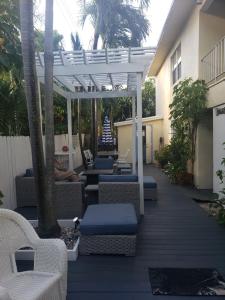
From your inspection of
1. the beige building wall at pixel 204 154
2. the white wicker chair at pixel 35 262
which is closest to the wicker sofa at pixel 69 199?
the white wicker chair at pixel 35 262

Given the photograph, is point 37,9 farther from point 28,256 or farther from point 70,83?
point 28,256

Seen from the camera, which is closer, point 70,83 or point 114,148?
point 70,83

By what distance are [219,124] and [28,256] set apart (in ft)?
18.8

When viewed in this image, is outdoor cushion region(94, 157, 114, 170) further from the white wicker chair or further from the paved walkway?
the white wicker chair

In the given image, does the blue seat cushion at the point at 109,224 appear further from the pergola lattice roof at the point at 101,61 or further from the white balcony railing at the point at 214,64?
the white balcony railing at the point at 214,64

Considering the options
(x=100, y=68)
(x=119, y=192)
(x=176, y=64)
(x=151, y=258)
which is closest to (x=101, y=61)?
(x=100, y=68)

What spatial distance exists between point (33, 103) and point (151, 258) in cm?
252

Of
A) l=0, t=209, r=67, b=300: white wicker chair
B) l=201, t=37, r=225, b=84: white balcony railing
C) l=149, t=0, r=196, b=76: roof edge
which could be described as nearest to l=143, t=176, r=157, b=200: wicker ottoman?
l=201, t=37, r=225, b=84: white balcony railing

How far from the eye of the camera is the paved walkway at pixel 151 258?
3.72m

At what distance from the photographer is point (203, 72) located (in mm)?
10289

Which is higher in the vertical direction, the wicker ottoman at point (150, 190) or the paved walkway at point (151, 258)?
the wicker ottoman at point (150, 190)

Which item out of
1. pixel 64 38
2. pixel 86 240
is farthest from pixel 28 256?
pixel 64 38

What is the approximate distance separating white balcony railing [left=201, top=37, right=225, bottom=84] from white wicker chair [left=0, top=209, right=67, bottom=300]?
21.5 feet

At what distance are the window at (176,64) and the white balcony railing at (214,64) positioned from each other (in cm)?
426
